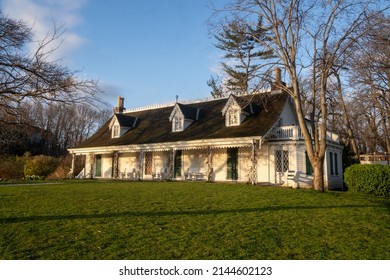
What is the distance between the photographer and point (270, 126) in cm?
2039

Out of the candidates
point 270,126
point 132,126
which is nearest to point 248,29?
point 270,126

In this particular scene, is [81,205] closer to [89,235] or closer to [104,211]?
[104,211]

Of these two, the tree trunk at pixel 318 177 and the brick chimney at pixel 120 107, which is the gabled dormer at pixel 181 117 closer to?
the brick chimney at pixel 120 107

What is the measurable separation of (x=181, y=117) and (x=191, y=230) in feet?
63.3

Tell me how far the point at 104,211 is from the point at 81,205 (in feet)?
4.83

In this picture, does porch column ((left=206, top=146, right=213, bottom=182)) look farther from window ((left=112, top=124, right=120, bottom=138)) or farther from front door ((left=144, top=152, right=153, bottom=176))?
window ((left=112, top=124, right=120, bottom=138))

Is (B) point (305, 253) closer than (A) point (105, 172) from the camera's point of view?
Yes

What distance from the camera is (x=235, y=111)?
23.0 meters

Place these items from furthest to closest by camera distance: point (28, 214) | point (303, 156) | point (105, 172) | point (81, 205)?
point (105, 172)
point (303, 156)
point (81, 205)
point (28, 214)

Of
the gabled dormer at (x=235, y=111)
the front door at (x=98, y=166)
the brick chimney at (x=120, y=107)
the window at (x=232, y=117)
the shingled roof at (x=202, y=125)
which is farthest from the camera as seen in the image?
the brick chimney at (x=120, y=107)

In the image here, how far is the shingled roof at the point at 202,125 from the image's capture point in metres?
21.4

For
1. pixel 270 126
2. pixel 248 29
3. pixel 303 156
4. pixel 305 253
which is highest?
pixel 248 29

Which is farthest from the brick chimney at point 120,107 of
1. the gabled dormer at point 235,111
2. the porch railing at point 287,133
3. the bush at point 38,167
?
the porch railing at point 287,133

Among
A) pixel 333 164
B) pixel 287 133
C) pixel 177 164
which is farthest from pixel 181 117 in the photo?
pixel 333 164
